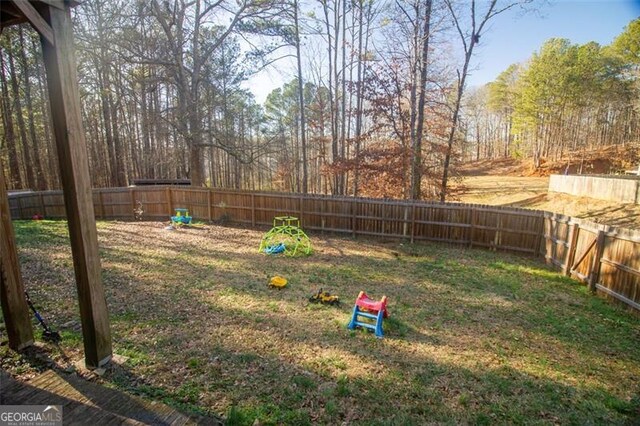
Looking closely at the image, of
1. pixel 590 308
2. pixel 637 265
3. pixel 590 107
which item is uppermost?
pixel 590 107

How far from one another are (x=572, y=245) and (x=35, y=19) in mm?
10771

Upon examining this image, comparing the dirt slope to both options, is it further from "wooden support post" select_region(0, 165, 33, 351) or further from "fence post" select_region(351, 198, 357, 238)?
"wooden support post" select_region(0, 165, 33, 351)

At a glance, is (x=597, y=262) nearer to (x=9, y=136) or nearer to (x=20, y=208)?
(x=20, y=208)

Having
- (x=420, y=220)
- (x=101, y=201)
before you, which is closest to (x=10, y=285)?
(x=420, y=220)

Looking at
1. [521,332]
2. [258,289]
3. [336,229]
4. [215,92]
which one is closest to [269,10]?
[215,92]

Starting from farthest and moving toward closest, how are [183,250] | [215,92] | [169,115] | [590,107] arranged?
[590,107] → [215,92] → [169,115] → [183,250]

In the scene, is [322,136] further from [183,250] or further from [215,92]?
[183,250]

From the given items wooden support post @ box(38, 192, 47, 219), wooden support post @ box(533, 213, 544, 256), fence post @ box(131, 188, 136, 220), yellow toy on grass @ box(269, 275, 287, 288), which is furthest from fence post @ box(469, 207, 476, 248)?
wooden support post @ box(38, 192, 47, 219)

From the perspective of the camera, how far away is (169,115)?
15.3 meters

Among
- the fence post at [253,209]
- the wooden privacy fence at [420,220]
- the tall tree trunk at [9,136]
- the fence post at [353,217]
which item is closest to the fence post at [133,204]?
the wooden privacy fence at [420,220]

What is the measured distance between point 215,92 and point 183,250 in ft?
35.3

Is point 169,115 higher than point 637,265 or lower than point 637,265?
higher

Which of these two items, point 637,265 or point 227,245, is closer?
point 637,265

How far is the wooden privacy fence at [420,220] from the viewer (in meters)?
6.71
